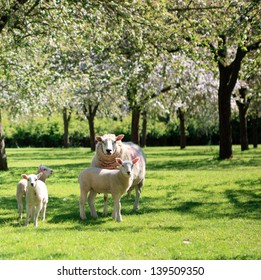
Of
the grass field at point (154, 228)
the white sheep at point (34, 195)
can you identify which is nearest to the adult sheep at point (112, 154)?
the grass field at point (154, 228)

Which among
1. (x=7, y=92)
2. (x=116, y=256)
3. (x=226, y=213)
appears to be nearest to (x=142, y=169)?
(x=226, y=213)

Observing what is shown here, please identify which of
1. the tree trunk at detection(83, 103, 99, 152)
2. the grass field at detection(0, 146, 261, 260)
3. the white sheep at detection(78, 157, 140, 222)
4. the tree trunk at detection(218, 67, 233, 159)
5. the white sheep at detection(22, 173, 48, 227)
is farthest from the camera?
the tree trunk at detection(83, 103, 99, 152)

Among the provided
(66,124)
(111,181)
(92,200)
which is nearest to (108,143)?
(111,181)

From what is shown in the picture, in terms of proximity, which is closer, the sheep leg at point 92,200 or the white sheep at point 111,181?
the white sheep at point 111,181

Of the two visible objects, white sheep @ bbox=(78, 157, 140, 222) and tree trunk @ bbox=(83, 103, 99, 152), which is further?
tree trunk @ bbox=(83, 103, 99, 152)

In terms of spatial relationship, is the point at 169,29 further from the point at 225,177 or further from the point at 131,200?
the point at 225,177

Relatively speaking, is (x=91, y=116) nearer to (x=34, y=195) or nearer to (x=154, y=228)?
(x=34, y=195)

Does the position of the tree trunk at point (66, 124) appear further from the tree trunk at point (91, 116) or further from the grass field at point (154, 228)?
the grass field at point (154, 228)

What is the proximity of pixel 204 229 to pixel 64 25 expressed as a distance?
8.20 meters

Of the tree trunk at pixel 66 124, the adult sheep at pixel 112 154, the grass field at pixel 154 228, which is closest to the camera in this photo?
the grass field at pixel 154 228

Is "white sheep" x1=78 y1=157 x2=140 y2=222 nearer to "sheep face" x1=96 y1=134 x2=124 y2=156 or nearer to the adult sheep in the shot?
"sheep face" x1=96 y1=134 x2=124 y2=156

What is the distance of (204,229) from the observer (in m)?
10.4

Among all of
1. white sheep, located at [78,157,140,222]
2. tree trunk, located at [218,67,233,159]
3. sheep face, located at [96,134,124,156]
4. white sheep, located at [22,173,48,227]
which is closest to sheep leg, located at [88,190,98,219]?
white sheep, located at [78,157,140,222]

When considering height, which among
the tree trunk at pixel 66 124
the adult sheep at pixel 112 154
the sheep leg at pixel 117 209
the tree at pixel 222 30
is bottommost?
the sheep leg at pixel 117 209
